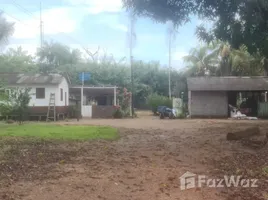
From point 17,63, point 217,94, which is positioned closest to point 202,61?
point 217,94

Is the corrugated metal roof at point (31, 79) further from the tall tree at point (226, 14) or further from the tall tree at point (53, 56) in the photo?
the tall tree at point (53, 56)

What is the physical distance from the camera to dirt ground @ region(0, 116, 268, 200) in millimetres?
5828

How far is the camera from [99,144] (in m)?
11.5

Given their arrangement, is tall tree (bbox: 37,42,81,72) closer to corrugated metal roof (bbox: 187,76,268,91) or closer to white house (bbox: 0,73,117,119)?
white house (bbox: 0,73,117,119)

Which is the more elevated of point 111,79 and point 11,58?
point 11,58

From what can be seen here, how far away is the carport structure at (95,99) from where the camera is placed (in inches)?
1224

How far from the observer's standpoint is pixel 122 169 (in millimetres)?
7641

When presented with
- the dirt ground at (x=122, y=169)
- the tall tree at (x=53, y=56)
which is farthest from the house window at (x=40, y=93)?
the tall tree at (x=53, y=56)

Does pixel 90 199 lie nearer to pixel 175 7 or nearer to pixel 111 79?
pixel 175 7

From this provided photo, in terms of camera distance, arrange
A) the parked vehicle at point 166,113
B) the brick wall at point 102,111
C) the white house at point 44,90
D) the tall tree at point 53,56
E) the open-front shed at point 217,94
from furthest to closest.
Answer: the tall tree at point 53,56
the brick wall at point 102,111
the parked vehicle at point 166,113
the open-front shed at point 217,94
the white house at point 44,90

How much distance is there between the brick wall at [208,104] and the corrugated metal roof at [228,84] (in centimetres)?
65

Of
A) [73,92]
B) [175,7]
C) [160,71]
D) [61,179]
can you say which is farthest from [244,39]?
[160,71]

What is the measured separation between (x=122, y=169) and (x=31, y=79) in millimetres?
21748

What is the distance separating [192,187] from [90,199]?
1.81 metres
